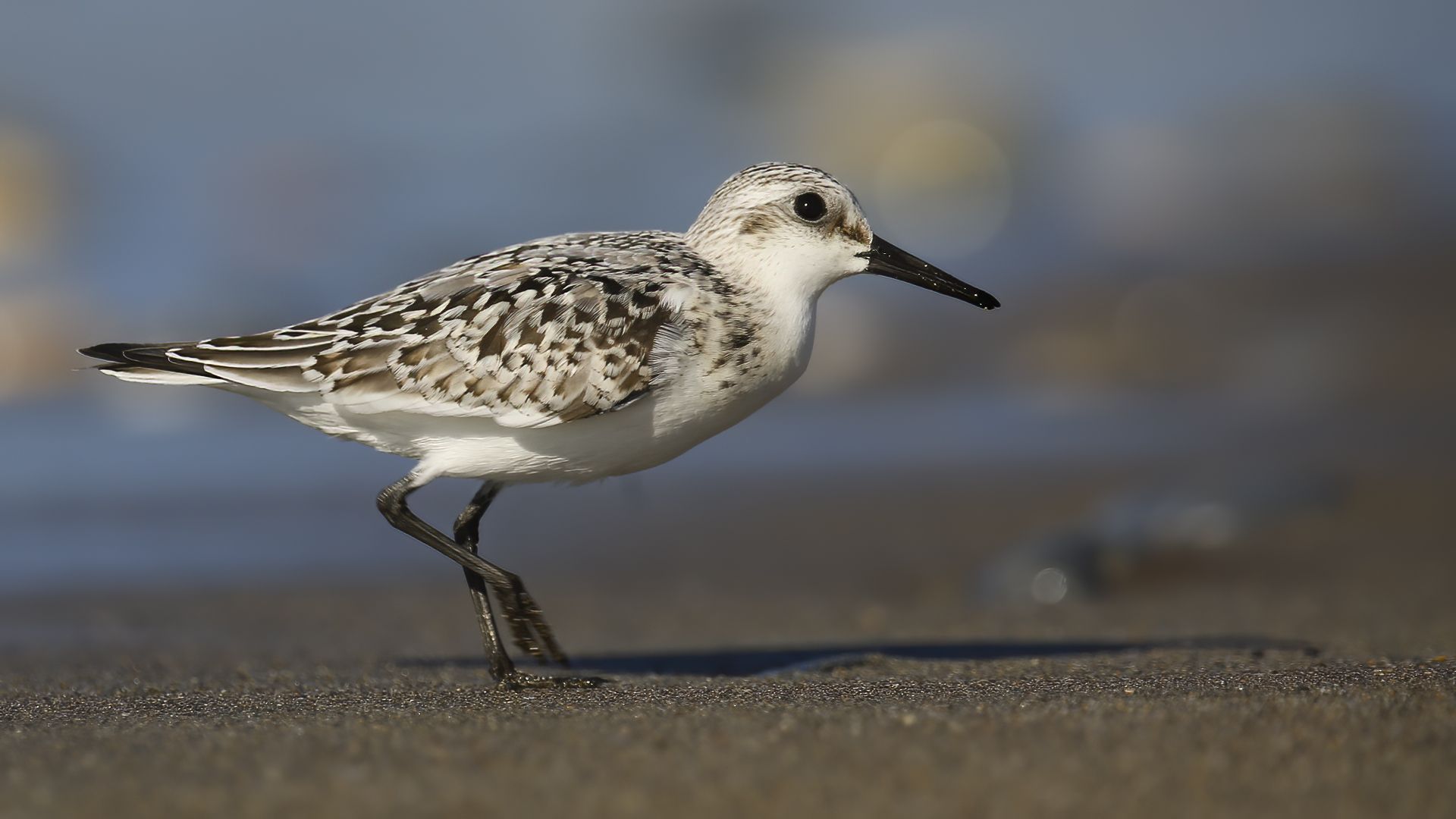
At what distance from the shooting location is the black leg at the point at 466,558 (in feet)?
15.9

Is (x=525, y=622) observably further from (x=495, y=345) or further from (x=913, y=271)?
(x=913, y=271)

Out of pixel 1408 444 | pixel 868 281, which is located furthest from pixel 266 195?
pixel 1408 444

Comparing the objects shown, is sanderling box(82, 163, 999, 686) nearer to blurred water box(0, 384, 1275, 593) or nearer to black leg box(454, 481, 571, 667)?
black leg box(454, 481, 571, 667)

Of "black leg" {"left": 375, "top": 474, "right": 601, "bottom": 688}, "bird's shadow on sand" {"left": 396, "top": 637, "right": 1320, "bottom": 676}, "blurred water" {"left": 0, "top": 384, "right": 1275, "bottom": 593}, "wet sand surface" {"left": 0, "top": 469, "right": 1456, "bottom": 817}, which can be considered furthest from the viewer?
Result: "blurred water" {"left": 0, "top": 384, "right": 1275, "bottom": 593}

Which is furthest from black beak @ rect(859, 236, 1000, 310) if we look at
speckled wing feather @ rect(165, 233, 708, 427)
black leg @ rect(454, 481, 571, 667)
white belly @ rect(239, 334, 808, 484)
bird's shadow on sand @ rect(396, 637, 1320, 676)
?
black leg @ rect(454, 481, 571, 667)

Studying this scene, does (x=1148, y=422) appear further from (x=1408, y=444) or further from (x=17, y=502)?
(x=17, y=502)

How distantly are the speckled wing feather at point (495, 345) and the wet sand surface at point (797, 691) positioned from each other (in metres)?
0.99

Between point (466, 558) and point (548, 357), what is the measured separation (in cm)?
86

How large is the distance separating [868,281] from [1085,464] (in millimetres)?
7882

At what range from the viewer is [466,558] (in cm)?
498

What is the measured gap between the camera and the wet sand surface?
9.73 ft

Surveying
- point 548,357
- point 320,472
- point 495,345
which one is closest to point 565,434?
point 548,357

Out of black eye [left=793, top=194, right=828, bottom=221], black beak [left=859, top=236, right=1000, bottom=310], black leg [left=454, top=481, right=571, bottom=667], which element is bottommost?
black leg [left=454, top=481, right=571, bottom=667]

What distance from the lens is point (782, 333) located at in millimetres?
4871
